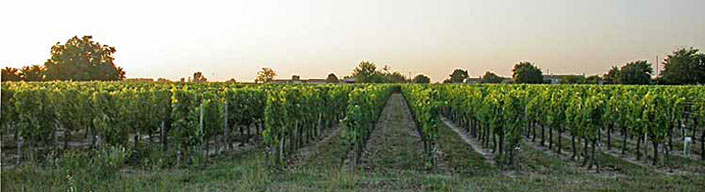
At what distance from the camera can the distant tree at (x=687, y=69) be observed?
68875mm

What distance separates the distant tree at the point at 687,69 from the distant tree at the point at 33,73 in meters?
67.8

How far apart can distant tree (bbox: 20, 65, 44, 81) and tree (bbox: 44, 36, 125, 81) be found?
95 cm

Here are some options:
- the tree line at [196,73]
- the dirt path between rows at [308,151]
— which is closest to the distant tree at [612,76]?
the tree line at [196,73]

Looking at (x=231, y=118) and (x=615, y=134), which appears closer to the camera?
(x=231, y=118)

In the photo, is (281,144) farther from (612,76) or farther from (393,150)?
(612,76)

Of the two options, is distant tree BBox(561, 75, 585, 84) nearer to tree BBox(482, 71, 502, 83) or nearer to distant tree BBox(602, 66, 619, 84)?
distant tree BBox(602, 66, 619, 84)

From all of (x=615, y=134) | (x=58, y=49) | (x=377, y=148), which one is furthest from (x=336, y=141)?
(x=58, y=49)

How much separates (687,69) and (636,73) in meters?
5.37

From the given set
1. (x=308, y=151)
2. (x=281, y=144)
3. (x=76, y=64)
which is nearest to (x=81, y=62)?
(x=76, y=64)

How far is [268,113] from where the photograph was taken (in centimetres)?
1247

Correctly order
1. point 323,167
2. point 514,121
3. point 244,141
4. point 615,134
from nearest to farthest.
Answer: point 323,167
point 514,121
point 244,141
point 615,134

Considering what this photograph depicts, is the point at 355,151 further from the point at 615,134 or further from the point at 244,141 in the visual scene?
the point at 615,134

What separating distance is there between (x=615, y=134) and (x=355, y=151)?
39.0ft

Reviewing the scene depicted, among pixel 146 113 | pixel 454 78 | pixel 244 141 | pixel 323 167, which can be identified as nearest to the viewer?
pixel 323 167
